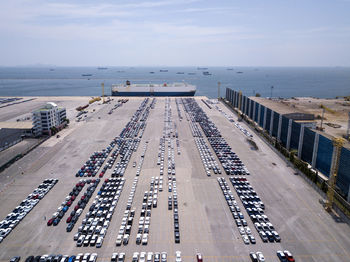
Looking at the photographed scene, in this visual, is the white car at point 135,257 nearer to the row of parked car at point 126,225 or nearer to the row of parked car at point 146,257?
the row of parked car at point 146,257

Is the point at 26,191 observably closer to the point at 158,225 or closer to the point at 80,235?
the point at 80,235

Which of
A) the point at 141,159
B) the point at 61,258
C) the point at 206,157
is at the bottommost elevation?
the point at 61,258

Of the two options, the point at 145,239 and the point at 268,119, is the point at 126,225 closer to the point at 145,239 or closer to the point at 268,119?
the point at 145,239

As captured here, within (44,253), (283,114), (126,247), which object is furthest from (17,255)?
(283,114)

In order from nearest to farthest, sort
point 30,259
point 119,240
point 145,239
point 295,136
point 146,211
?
point 30,259 < point 119,240 < point 145,239 < point 146,211 < point 295,136

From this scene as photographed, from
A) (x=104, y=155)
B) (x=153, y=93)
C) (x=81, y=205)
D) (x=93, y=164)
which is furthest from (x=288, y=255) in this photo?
(x=153, y=93)
